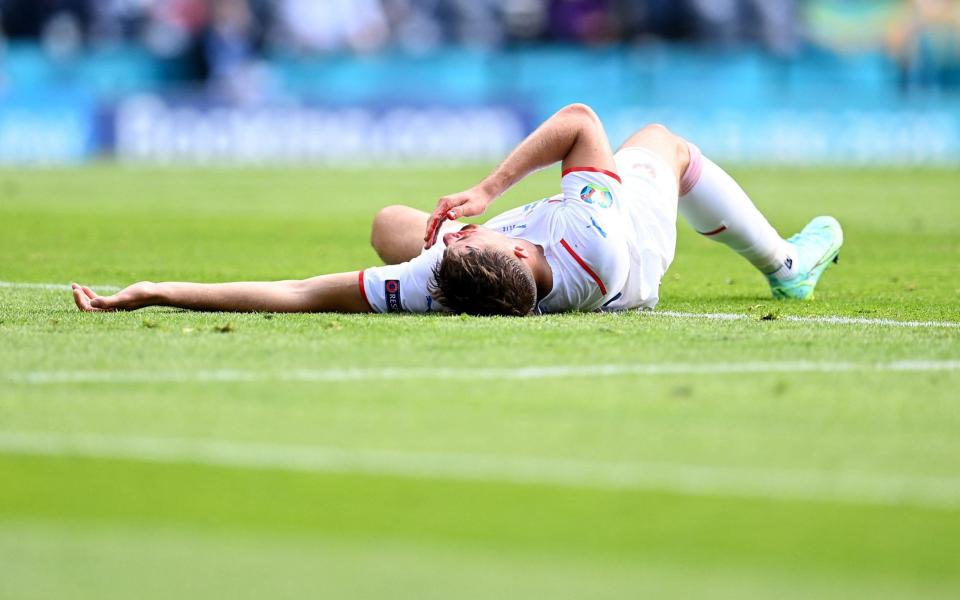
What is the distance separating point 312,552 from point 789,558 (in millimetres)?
953

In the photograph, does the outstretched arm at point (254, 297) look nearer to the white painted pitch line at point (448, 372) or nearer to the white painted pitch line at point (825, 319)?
the white painted pitch line at point (825, 319)

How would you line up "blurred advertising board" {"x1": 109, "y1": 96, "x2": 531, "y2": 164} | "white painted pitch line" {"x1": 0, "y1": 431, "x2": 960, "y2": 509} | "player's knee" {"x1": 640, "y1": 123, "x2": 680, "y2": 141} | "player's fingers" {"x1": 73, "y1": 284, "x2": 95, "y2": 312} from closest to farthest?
"white painted pitch line" {"x1": 0, "y1": 431, "x2": 960, "y2": 509}
"player's fingers" {"x1": 73, "y1": 284, "x2": 95, "y2": 312}
"player's knee" {"x1": 640, "y1": 123, "x2": 680, "y2": 141}
"blurred advertising board" {"x1": 109, "y1": 96, "x2": 531, "y2": 164}

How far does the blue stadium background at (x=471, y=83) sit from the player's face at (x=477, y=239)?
1953cm

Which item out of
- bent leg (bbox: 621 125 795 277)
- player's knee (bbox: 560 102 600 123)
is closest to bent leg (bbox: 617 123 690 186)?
bent leg (bbox: 621 125 795 277)

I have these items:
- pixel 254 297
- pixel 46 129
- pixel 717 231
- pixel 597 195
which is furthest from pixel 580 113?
pixel 46 129

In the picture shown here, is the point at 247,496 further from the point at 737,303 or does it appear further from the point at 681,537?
the point at 737,303

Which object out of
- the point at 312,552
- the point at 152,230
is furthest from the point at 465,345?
the point at 152,230

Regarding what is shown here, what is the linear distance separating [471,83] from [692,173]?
64.8 feet

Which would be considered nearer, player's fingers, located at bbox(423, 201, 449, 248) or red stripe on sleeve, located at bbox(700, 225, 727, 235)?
player's fingers, located at bbox(423, 201, 449, 248)

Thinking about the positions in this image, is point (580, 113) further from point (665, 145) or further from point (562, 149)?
point (665, 145)

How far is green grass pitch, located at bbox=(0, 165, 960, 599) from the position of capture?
10.7 ft

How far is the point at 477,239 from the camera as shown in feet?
21.4

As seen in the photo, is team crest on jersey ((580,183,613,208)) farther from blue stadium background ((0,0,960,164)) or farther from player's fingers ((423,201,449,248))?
blue stadium background ((0,0,960,164))

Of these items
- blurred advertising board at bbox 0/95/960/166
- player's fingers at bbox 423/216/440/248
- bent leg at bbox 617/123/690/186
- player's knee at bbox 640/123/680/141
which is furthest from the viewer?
blurred advertising board at bbox 0/95/960/166
